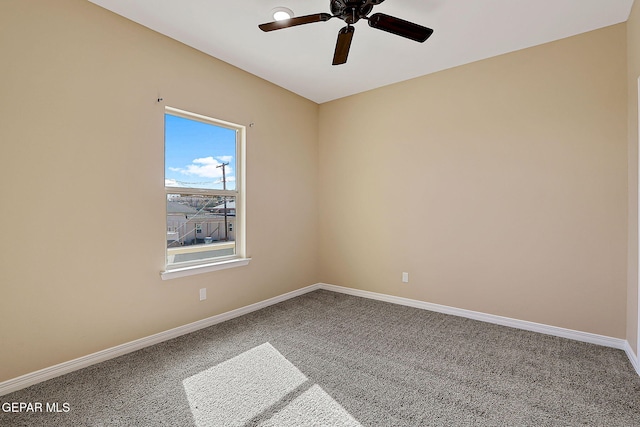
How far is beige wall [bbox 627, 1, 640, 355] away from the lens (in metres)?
2.31

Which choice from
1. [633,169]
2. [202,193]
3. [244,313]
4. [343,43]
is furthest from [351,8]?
[244,313]

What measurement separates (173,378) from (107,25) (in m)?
2.70

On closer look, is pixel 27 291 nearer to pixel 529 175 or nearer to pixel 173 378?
pixel 173 378

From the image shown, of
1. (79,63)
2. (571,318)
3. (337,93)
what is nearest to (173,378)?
(79,63)

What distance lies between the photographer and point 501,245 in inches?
123

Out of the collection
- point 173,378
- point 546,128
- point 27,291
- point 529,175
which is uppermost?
point 546,128

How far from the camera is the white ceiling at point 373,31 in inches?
93.3

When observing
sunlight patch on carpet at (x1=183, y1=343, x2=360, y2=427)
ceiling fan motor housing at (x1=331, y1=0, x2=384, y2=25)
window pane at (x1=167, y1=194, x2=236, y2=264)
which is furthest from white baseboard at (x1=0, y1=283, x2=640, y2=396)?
ceiling fan motor housing at (x1=331, y1=0, x2=384, y2=25)

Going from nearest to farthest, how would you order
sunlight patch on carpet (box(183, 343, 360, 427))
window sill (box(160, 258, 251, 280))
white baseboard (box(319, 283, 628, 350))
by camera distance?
sunlight patch on carpet (box(183, 343, 360, 427)) → white baseboard (box(319, 283, 628, 350)) → window sill (box(160, 258, 251, 280))

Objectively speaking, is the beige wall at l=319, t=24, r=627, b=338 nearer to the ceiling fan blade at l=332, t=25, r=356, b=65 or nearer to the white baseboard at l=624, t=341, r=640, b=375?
the white baseboard at l=624, t=341, r=640, b=375

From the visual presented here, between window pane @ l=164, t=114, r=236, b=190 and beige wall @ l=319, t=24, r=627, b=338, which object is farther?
window pane @ l=164, t=114, r=236, b=190

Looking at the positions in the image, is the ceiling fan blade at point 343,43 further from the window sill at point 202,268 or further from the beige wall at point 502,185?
the window sill at point 202,268

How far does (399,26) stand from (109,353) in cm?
321

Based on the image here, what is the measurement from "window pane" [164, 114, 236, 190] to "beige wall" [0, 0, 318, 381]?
0.18 meters
